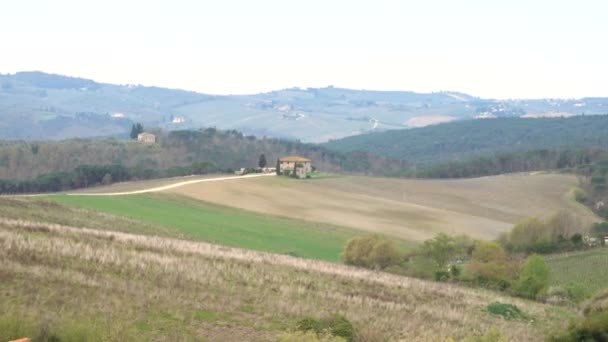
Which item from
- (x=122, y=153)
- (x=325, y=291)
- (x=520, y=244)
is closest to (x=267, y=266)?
(x=325, y=291)

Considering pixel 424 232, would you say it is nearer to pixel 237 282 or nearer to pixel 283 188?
pixel 283 188

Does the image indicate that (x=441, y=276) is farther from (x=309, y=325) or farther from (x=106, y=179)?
(x=106, y=179)

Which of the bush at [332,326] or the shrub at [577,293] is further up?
the bush at [332,326]

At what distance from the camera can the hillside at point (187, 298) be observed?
60.1 ft

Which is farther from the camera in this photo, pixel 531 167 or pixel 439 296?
pixel 531 167

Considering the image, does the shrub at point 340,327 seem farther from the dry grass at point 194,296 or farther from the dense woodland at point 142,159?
the dense woodland at point 142,159

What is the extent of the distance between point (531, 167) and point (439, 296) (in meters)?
126

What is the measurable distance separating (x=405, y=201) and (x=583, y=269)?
41.4 m

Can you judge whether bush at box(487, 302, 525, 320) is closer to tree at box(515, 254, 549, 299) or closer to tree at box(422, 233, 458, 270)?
tree at box(515, 254, 549, 299)

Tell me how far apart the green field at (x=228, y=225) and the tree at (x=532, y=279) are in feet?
57.9

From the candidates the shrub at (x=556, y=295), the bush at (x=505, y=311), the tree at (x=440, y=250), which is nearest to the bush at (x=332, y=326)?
the bush at (x=505, y=311)

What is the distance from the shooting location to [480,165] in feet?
502

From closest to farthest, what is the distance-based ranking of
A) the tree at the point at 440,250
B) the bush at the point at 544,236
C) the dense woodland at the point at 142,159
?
1. the tree at the point at 440,250
2. the bush at the point at 544,236
3. the dense woodland at the point at 142,159

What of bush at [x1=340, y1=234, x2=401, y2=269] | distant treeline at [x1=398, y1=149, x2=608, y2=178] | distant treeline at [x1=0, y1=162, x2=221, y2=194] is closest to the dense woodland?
distant treeline at [x1=0, y1=162, x2=221, y2=194]
